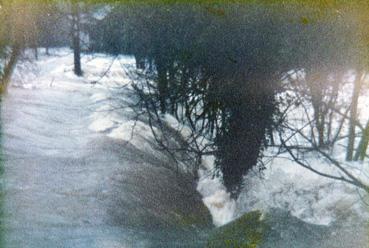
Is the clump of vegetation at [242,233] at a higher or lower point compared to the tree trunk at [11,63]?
lower

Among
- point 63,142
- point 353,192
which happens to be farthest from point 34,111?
point 353,192

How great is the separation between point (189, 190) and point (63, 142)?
3.67 m

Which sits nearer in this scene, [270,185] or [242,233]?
[242,233]

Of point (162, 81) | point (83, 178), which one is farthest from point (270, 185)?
point (83, 178)

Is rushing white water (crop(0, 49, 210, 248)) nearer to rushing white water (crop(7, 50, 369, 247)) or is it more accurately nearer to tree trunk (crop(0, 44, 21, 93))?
rushing white water (crop(7, 50, 369, 247))

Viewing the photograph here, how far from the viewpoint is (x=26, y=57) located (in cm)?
1421

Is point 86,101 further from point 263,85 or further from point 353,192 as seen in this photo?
point 353,192

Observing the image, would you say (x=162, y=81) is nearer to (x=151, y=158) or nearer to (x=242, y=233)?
(x=151, y=158)

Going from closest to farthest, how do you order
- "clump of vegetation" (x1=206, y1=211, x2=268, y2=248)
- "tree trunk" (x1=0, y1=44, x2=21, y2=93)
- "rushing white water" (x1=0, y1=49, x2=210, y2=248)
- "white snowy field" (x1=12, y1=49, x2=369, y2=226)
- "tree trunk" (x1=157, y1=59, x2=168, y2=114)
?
"rushing white water" (x1=0, y1=49, x2=210, y2=248), "clump of vegetation" (x1=206, y1=211, x2=268, y2=248), "tree trunk" (x1=157, y1=59, x2=168, y2=114), "white snowy field" (x1=12, y1=49, x2=369, y2=226), "tree trunk" (x1=0, y1=44, x2=21, y2=93)

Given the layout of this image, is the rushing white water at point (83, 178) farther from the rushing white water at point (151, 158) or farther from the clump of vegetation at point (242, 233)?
the clump of vegetation at point (242, 233)

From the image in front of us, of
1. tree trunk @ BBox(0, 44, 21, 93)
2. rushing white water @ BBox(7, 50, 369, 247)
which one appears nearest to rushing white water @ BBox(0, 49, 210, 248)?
rushing white water @ BBox(7, 50, 369, 247)

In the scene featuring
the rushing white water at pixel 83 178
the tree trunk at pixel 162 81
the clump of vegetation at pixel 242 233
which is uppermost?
the tree trunk at pixel 162 81

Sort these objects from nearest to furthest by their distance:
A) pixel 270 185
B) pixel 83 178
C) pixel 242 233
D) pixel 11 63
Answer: pixel 242 233 < pixel 83 178 < pixel 270 185 < pixel 11 63

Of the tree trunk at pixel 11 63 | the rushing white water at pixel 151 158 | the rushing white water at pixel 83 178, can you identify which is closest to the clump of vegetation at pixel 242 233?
the rushing white water at pixel 83 178
